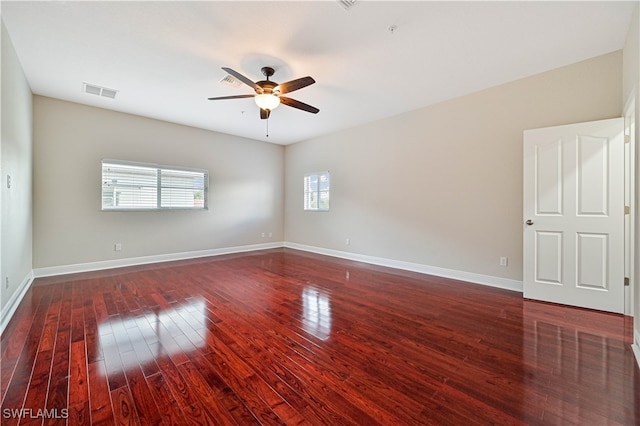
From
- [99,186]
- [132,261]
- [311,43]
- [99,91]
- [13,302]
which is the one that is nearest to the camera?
[311,43]

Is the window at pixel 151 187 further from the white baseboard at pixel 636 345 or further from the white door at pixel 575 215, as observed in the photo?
the white baseboard at pixel 636 345

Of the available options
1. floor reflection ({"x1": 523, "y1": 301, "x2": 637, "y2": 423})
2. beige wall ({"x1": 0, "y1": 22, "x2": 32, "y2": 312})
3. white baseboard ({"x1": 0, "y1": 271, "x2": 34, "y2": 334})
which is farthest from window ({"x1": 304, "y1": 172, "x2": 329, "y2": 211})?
white baseboard ({"x1": 0, "y1": 271, "x2": 34, "y2": 334})

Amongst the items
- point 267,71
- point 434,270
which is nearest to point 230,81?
point 267,71

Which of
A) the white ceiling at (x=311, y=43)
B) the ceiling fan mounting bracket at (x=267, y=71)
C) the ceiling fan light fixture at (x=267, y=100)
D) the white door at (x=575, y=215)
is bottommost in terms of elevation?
the white door at (x=575, y=215)

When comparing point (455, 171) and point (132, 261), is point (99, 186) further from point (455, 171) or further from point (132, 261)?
point (455, 171)

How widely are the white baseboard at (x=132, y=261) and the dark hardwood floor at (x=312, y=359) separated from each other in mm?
988

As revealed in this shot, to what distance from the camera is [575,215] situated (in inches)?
122

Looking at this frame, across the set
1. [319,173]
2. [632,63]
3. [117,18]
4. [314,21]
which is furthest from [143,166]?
[632,63]

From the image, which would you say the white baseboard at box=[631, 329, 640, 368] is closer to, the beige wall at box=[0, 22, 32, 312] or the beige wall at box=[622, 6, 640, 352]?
the beige wall at box=[622, 6, 640, 352]

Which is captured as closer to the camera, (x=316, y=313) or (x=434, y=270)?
(x=316, y=313)

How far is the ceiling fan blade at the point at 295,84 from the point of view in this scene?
9.67ft

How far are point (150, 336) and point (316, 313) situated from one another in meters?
1.56

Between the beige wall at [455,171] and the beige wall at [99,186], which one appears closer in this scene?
the beige wall at [455,171]

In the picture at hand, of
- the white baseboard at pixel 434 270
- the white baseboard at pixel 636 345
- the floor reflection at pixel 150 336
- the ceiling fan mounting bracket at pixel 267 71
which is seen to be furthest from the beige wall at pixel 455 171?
the floor reflection at pixel 150 336
